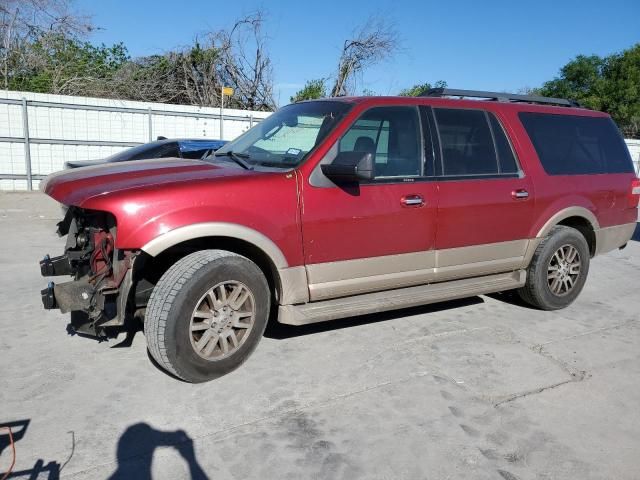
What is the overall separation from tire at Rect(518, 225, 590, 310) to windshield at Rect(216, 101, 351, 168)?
2.42 m

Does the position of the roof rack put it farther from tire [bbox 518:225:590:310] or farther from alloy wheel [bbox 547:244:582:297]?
alloy wheel [bbox 547:244:582:297]

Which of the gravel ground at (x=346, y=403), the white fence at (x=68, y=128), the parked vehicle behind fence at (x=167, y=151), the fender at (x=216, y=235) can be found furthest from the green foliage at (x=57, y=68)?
the fender at (x=216, y=235)

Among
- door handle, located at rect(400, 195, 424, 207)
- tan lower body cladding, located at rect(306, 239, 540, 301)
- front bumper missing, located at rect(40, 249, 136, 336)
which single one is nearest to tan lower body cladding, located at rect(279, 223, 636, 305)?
tan lower body cladding, located at rect(306, 239, 540, 301)

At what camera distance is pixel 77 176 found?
152 inches

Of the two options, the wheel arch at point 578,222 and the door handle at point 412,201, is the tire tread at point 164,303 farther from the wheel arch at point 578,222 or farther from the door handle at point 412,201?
the wheel arch at point 578,222

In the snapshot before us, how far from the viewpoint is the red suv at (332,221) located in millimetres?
3434

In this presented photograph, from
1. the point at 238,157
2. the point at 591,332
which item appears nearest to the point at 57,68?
the point at 238,157

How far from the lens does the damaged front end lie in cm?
341

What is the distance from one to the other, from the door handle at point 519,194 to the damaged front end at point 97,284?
3230 mm

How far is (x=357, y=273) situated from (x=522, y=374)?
1.39 metres

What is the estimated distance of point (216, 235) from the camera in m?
3.48

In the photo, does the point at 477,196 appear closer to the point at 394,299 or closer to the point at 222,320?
Answer: the point at 394,299

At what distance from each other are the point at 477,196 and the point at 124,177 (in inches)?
110

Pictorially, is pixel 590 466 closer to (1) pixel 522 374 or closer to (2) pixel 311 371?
(1) pixel 522 374
